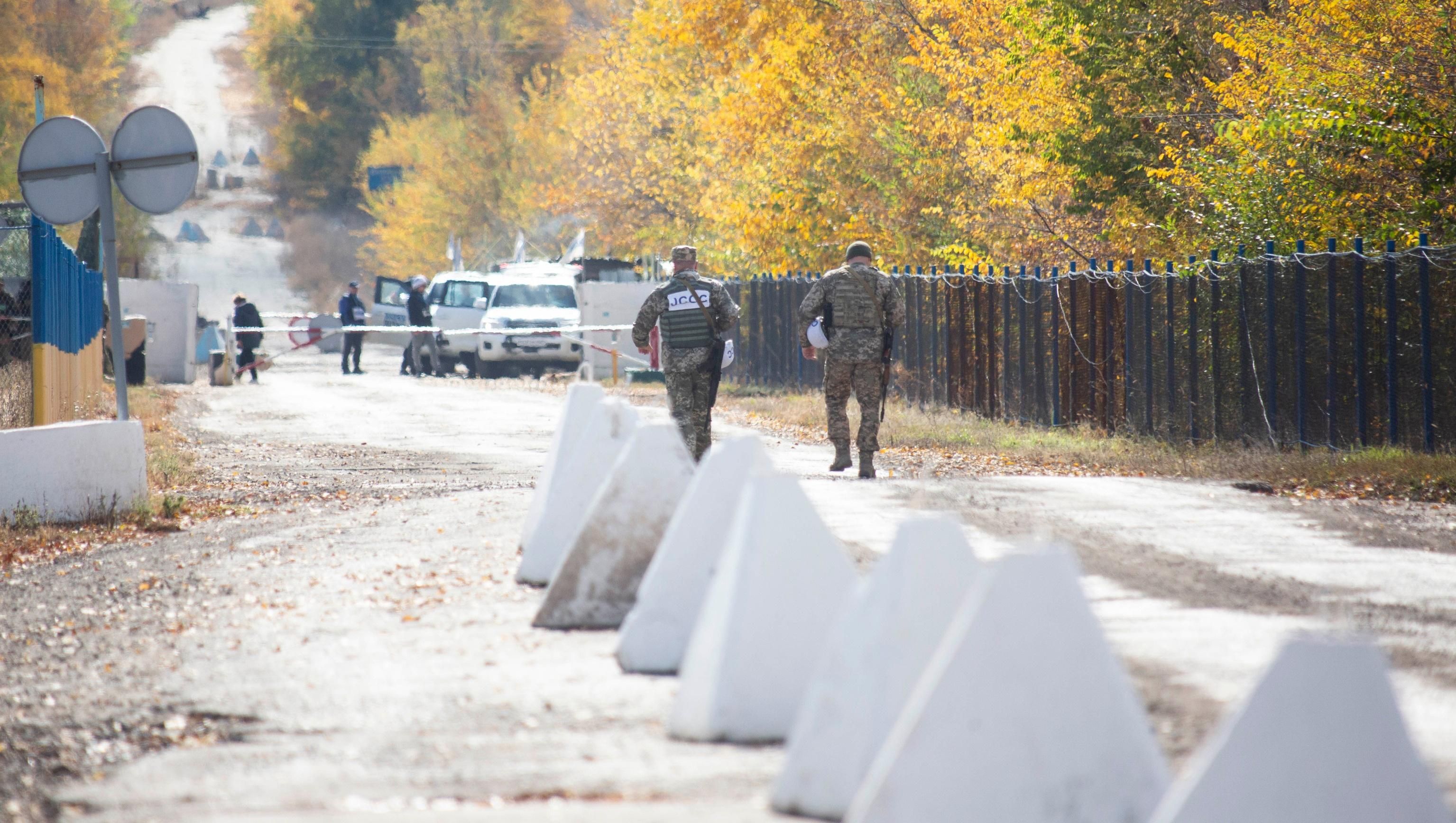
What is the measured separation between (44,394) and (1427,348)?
10671 millimetres

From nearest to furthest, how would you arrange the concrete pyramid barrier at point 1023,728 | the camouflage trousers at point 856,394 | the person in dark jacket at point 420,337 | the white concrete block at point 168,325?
the concrete pyramid barrier at point 1023,728 < the camouflage trousers at point 856,394 < the white concrete block at point 168,325 < the person in dark jacket at point 420,337

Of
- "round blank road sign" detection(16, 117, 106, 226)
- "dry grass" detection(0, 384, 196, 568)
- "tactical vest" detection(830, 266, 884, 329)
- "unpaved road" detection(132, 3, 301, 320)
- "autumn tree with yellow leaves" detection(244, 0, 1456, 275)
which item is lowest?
"dry grass" detection(0, 384, 196, 568)

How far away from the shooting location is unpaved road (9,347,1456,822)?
479 centimetres

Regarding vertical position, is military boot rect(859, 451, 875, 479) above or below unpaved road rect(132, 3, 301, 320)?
below

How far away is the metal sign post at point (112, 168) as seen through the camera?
11.7 metres

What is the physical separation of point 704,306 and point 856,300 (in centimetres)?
127

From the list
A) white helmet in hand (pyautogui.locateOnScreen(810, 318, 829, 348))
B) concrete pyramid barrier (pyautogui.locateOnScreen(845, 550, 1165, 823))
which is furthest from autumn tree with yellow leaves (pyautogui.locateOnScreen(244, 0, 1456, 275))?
concrete pyramid barrier (pyautogui.locateOnScreen(845, 550, 1165, 823))

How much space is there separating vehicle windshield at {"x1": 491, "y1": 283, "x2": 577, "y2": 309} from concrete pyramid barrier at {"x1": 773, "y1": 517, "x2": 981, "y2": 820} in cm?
3072

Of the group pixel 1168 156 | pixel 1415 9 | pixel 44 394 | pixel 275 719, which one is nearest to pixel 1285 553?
pixel 275 719

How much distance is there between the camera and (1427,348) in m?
13.1

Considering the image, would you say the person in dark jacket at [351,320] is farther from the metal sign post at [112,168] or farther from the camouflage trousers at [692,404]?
the metal sign post at [112,168]

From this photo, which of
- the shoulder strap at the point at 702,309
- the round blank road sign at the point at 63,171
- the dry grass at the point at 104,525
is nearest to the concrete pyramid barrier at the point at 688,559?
the dry grass at the point at 104,525

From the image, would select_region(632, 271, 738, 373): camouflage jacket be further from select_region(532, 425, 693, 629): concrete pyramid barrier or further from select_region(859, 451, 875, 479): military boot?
select_region(532, 425, 693, 629): concrete pyramid barrier

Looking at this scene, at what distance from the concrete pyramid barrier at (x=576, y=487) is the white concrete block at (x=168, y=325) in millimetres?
26565
